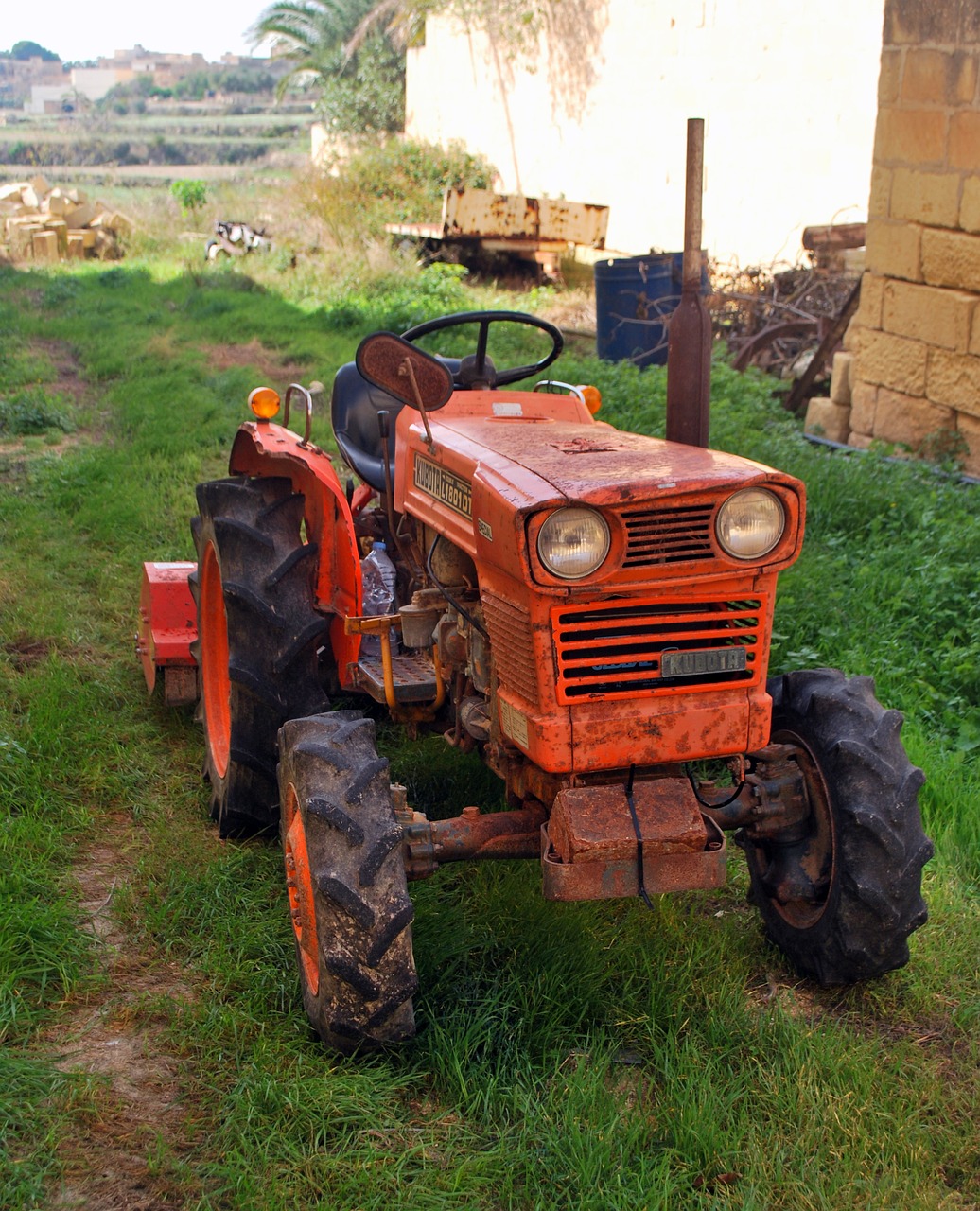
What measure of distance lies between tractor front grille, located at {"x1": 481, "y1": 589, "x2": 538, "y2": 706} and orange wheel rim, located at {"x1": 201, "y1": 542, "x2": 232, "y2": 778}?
143cm

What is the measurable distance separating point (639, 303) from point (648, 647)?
8032mm

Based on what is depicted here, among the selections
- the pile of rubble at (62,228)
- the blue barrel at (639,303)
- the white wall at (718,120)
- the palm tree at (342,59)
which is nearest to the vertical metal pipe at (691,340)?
the blue barrel at (639,303)

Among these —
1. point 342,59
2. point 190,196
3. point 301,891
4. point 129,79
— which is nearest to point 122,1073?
point 301,891

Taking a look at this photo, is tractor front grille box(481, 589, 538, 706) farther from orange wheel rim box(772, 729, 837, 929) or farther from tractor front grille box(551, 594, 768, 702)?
orange wheel rim box(772, 729, 837, 929)

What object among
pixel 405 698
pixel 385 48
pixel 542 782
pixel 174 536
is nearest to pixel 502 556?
pixel 542 782

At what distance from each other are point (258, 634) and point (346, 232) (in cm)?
1241

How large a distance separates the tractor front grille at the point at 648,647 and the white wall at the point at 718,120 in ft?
28.2

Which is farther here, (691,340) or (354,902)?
(691,340)

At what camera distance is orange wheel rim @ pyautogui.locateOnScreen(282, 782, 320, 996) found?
280cm

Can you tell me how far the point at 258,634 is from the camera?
356 cm

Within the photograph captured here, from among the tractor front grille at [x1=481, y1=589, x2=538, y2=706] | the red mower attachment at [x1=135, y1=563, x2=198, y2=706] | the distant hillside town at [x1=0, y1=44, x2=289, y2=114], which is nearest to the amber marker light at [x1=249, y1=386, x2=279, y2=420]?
the red mower attachment at [x1=135, y1=563, x2=198, y2=706]

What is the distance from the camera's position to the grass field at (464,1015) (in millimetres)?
2467

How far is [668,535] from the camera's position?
8.79 ft

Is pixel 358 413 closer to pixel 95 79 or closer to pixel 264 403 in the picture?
pixel 264 403
